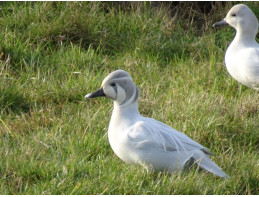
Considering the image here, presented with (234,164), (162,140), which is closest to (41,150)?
(162,140)

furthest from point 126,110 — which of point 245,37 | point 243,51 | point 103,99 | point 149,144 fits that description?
point 245,37

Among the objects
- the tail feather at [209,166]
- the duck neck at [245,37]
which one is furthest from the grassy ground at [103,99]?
the duck neck at [245,37]

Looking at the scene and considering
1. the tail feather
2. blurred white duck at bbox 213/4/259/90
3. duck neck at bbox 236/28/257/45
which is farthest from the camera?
duck neck at bbox 236/28/257/45

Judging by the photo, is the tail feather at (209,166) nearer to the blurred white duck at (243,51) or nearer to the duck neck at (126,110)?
the duck neck at (126,110)

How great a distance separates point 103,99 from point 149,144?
5.21 feet

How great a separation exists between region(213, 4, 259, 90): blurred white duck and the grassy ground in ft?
0.49

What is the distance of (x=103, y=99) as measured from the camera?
5.97 metres

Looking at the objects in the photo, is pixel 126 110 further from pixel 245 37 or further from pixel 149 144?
pixel 245 37

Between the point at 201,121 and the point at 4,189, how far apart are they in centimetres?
184

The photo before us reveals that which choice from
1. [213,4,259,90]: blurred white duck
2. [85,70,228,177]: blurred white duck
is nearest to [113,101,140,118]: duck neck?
[85,70,228,177]: blurred white duck

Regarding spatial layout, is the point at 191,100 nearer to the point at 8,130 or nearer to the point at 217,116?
the point at 217,116

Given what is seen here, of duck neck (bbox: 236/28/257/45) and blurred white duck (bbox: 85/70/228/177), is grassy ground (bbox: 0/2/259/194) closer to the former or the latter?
blurred white duck (bbox: 85/70/228/177)

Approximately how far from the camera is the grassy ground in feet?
14.6

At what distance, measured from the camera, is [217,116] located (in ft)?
18.0
